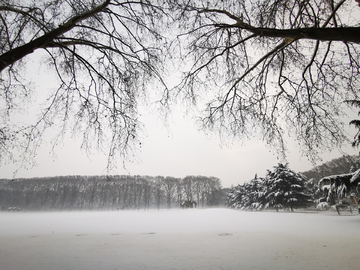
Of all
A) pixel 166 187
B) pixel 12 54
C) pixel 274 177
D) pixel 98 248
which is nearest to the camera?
pixel 12 54

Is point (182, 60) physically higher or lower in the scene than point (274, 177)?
higher

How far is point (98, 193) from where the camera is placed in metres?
59.5

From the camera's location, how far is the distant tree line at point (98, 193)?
57.0 m

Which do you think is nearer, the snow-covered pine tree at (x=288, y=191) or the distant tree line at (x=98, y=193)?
the snow-covered pine tree at (x=288, y=191)

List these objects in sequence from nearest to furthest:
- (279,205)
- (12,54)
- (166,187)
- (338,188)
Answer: (12,54) < (338,188) < (279,205) < (166,187)

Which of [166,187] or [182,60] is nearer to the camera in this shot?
[182,60]

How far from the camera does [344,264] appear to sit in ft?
12.2

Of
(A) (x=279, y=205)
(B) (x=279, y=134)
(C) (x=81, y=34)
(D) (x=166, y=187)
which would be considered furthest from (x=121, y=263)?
(D) (x=166, y=187)

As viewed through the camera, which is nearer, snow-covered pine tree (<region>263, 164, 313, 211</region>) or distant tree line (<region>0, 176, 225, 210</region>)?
snow-covered pine tree (<region>263, 164, 313, 211</region>)

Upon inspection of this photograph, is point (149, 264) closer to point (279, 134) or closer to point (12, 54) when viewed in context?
point (279, 134)

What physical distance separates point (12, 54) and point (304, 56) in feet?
19.7

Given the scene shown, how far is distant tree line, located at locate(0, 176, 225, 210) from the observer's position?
57.0 m

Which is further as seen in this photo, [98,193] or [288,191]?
[98,193]

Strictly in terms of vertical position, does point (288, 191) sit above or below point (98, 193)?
above
